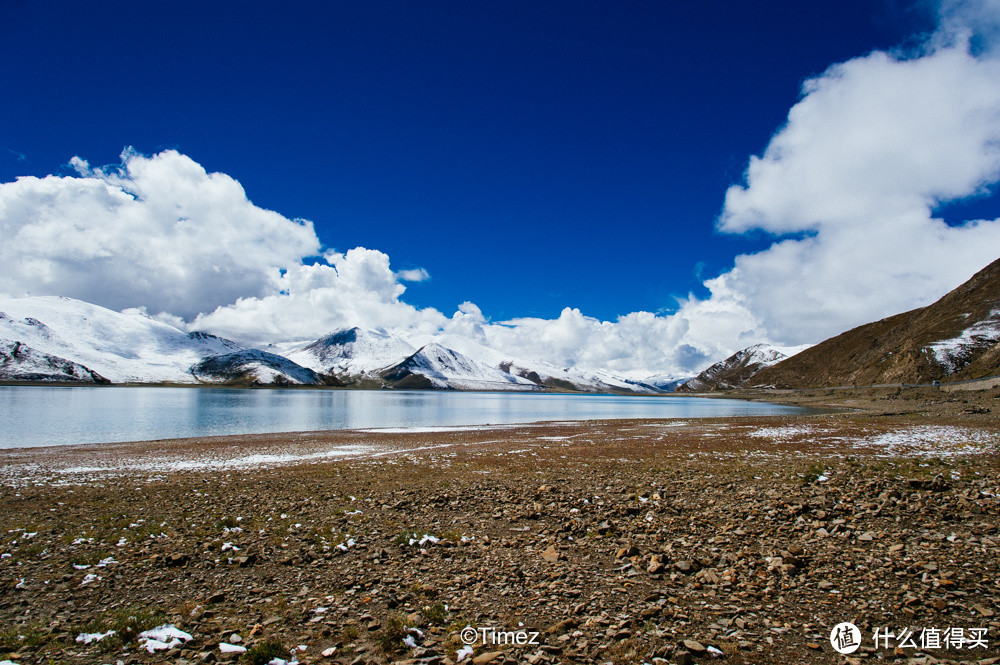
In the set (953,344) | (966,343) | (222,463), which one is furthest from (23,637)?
(966,343)

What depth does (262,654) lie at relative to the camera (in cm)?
791

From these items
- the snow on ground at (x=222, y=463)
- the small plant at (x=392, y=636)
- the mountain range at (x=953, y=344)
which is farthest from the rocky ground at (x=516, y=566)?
the mountain range at (x=953, y=344)

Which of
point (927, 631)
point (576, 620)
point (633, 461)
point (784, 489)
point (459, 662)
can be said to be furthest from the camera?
point (633, 461)

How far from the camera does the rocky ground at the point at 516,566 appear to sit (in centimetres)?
825

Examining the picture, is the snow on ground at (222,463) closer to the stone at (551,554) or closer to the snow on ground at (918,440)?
the stone at (551,554)

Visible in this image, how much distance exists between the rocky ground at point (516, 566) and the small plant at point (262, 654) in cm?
4

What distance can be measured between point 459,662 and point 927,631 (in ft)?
27.6

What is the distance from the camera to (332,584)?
36.2 ft

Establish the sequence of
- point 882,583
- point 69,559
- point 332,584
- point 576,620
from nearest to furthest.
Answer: point 576,620 → point 882,583 → point 332,584 → point 69,559

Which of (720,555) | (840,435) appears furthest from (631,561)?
(840,435)

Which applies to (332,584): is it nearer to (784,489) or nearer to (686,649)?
(686,649)

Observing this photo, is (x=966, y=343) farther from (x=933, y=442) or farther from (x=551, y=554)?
(x=551, y=554)

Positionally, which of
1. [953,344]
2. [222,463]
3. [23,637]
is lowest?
[222,463]

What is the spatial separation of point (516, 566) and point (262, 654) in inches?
233
